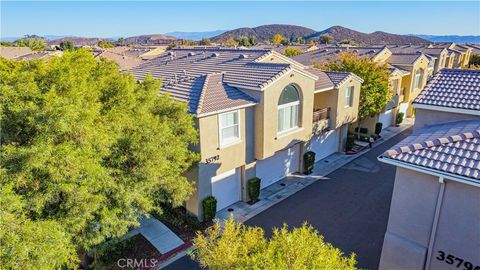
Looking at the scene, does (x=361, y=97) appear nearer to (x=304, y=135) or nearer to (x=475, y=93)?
(x=304, y=135)

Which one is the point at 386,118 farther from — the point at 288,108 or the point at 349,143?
the point at 288,108

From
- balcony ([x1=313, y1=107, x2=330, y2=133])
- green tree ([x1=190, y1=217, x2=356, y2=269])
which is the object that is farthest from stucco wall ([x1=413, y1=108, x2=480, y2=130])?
green tree ([x1=190, y1=217, x2=356, y2=269])

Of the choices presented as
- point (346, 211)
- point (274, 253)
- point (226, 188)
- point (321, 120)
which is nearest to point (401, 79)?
point (321, 120)

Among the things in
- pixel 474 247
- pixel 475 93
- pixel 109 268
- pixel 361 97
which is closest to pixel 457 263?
pixel 474 247

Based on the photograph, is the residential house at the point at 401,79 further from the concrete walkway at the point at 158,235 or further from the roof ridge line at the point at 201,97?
the concrete walkway at the point at 158,235

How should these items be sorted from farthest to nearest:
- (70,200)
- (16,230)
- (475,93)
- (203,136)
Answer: (203,136) < (475,93) < (70,200) < (16,230)

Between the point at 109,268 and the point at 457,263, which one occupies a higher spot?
the point at 457,263
